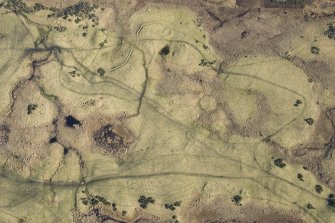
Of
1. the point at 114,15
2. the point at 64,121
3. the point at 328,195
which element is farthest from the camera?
the point at 114,15

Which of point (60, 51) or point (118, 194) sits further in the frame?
point (60, 51)

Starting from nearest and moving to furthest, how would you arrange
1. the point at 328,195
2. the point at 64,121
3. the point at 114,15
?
the point at 328,195, the point at 64,121, the point at 114,15

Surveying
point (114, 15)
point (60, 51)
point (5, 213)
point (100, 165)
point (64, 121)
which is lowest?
point (5, 213)

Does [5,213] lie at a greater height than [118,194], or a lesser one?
lesser

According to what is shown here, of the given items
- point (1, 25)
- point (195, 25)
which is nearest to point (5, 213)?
point (1, 25)

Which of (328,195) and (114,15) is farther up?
(114,15)

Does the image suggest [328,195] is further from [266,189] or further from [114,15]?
[114,15]

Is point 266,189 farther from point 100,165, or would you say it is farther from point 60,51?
point 60,51

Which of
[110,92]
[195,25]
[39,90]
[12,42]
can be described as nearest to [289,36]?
[195,25]

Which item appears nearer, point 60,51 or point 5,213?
point 5,213
